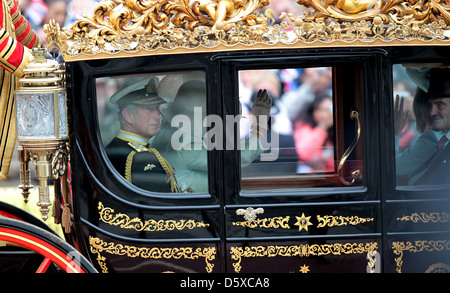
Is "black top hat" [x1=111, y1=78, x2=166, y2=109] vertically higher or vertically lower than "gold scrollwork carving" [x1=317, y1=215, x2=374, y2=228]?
higher

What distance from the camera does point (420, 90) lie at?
3227mm

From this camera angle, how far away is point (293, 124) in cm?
327

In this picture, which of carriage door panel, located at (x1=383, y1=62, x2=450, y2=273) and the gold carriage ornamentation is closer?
the gold carriage ornamentation

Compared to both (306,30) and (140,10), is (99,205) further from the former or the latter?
(306,30)

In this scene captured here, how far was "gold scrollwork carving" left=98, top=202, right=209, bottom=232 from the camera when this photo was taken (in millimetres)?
3174

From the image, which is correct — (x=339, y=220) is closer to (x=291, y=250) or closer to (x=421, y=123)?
(x=291, y=250)

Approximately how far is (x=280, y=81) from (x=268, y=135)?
255mm

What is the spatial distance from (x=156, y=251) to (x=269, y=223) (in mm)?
528

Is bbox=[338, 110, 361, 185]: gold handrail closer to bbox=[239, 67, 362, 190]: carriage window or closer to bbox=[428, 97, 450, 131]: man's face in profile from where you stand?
bbox=[239, 67, 362, 190]: carriage window

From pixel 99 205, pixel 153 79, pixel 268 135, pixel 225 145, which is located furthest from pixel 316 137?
pixel 99 205

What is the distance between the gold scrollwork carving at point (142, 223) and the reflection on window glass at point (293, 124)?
313mm

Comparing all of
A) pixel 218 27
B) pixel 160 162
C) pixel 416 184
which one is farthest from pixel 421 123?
pixel 160 162

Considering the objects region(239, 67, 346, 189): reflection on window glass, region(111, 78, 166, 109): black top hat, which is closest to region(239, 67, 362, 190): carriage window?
region(239, 67, 346, 189): reflection on window glass

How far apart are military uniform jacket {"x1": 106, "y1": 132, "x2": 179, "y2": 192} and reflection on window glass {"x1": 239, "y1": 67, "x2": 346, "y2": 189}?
359 mm
